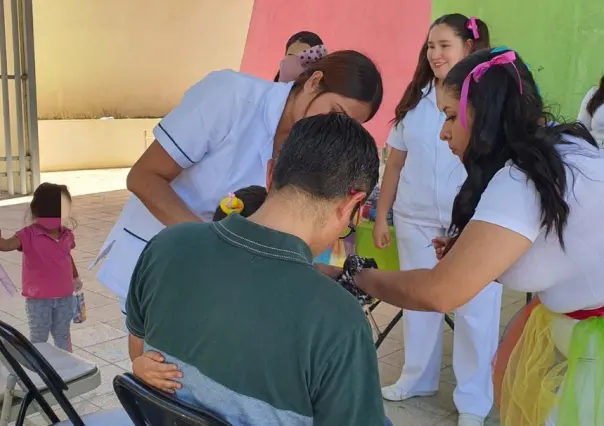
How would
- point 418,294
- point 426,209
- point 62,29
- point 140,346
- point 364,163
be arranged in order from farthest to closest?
point 62,29 < point 426,209 < point 418,294 < point 140,346 < point 364,163

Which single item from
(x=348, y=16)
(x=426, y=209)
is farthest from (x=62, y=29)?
(x=426, y=209)

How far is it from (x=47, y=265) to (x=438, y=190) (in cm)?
154

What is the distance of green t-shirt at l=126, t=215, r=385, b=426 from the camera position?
0.95 metres

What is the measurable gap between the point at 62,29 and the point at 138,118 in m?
1.59

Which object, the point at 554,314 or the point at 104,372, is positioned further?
the point at 104,372

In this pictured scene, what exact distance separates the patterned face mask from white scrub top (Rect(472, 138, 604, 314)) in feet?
2.52

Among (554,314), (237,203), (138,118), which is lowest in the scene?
(138,118)

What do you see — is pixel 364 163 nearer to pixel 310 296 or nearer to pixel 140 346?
pixel 310 296

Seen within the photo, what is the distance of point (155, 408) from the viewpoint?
1.03 m

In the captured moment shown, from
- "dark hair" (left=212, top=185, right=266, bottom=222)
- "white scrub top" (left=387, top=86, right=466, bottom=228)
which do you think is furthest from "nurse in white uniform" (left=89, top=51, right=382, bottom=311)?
"white scrub top" (left=387, top=86, right=466, bottom=228)

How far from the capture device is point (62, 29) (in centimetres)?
914

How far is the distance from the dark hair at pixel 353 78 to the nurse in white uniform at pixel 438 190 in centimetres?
98

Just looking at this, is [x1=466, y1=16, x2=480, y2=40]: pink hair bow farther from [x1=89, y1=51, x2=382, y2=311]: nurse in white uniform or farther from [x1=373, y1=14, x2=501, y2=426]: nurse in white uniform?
[x1=89, y1=51, x2=382, y2=311]: nurse in white uniform

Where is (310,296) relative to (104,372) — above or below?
above
